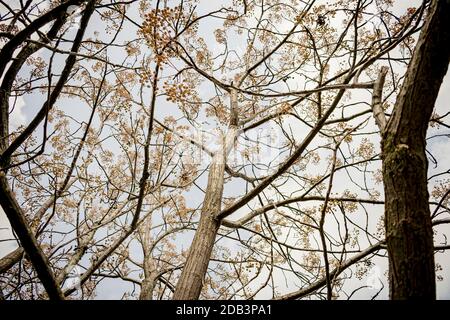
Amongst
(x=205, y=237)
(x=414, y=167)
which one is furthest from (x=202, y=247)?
(x=414, y=167)

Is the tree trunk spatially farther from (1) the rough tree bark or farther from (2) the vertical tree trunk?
(2) the vertical tree trunk

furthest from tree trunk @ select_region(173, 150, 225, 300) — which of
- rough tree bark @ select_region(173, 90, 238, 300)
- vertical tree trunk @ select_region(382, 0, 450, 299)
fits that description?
vertical tree trunk @ select_region(382, 0, 450, 299)

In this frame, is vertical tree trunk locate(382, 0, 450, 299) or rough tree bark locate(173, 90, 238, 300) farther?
rough tree bark locate(173, 90, 238, 300)

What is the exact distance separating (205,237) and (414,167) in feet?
7.47

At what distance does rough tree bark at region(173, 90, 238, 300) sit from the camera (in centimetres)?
280

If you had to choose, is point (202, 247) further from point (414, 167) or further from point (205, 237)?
point (414, 167)

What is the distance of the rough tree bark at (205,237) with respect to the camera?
2797mm

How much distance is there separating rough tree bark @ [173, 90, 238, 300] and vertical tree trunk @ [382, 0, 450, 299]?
199cm

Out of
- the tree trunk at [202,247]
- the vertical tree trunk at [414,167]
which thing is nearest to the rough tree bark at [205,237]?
the tree trunk at [202,247]

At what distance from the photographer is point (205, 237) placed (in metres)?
3.16
